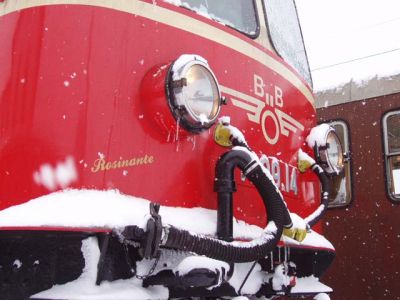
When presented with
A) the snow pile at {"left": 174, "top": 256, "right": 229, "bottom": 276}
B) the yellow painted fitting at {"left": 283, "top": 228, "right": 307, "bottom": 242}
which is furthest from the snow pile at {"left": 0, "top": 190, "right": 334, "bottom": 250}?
the yellow painted fitting at {"left": 283, "top": 228, "right": 307, "bottom": 242}

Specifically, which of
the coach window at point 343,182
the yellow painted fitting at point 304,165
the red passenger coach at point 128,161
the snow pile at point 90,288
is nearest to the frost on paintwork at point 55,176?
the red passenger coach at point 128,161

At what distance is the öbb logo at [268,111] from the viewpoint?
2.65 m

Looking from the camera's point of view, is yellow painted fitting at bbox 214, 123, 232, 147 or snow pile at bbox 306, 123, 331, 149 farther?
snow pile at bbox 306, 123, 331, 149

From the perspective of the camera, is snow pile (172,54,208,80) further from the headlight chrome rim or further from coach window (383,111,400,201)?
coach window (383,111,400,201)

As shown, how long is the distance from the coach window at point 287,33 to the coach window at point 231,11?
18cm

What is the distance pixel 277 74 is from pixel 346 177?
2290 millimetres

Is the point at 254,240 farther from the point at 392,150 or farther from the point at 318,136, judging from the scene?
the point at 392,150

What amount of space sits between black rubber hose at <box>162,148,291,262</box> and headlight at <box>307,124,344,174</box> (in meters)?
0.94

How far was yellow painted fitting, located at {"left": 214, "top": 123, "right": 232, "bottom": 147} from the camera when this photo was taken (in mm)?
2338

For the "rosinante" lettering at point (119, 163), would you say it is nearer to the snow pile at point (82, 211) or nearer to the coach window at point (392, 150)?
the snow pile at point (82, 211)

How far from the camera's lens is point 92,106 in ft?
6.27

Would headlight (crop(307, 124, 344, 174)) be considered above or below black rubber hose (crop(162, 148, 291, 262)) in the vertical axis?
above

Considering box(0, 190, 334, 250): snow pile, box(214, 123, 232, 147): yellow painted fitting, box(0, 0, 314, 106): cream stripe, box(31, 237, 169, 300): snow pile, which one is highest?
box(0, 0, 314, 106): cream stripe

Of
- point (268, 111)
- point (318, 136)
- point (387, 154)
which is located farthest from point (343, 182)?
point (268, 111)
